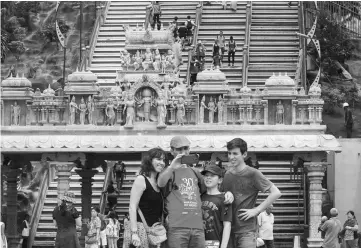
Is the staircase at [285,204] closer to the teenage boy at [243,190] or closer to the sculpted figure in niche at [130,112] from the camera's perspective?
the sculpted figure in niche at [130,112]

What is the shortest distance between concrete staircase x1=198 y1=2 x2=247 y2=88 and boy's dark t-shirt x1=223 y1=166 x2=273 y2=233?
32.3 meters

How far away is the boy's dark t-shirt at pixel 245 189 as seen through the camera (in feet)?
78.3

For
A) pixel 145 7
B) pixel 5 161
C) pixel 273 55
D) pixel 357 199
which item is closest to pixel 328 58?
pixel 273 55

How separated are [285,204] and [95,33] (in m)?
13.8

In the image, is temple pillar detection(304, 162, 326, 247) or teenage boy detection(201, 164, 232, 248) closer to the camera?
teenage boy detection(201, 164, 232, 248)

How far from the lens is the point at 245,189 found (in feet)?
78.5

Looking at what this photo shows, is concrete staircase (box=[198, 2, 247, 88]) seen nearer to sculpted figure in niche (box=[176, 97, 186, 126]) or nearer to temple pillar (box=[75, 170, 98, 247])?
temple pillar (box=[75, 170, 98, 247])

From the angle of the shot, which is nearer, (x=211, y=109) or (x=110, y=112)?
(x=211, y=109)

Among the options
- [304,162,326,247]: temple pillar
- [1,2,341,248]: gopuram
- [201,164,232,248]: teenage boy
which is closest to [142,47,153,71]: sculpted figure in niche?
[1,2,341,248]: gopuram

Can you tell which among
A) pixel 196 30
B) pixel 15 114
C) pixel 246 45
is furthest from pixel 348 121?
pixel 15 114

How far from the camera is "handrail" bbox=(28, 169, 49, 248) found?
4862 centimetres

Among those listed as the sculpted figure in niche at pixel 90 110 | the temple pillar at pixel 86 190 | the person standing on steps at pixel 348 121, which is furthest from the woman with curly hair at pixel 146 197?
the person standing on steps at pixel 348 121

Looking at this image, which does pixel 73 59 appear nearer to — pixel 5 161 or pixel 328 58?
pixel 328 58

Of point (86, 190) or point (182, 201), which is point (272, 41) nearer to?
point (86, 190)
